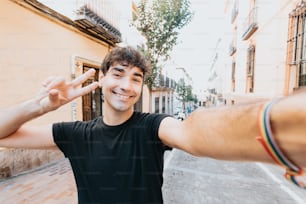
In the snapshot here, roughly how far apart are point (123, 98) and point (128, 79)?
7 centimetres

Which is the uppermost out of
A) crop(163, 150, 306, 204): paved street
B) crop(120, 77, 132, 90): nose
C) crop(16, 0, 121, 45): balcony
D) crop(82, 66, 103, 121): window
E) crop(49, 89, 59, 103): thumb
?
crop(16, 0, 121, 45): balcony

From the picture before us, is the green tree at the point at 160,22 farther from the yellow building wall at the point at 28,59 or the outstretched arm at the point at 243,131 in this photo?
the outstretched arm at the point at 243,131

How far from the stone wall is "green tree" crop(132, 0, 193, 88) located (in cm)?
218

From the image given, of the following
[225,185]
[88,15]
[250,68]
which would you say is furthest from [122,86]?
[250,68]

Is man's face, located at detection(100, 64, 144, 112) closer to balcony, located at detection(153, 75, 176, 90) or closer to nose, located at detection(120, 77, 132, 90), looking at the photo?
nose, located at detection(120, 77, 132, 90)

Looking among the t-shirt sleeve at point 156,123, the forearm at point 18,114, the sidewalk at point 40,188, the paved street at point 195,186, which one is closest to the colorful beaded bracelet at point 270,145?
the t-shirt sleeve at point 156,123

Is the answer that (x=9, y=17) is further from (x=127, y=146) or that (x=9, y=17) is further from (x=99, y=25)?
(x=127, y=146)

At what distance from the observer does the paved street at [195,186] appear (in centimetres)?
197

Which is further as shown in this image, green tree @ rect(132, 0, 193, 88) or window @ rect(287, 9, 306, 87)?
green tree @ rect(132, 0, 193, 88)

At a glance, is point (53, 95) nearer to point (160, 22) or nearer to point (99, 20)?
point (99, 20)

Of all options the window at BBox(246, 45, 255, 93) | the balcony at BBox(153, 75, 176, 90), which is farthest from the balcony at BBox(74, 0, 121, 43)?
the window at BBox(246, 45, 255, 93)

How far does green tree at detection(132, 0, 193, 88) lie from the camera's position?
375 centimetres

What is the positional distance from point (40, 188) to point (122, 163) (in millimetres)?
2011

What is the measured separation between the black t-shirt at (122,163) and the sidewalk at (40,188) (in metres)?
1.52
